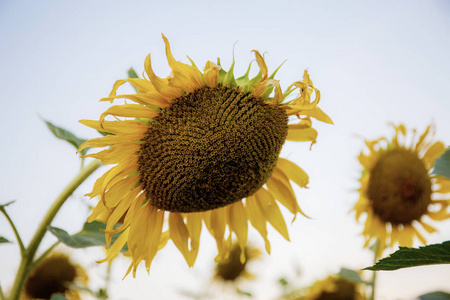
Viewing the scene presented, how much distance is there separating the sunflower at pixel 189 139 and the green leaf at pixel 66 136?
448 mm

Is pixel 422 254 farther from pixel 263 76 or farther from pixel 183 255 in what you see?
pixel 183 255

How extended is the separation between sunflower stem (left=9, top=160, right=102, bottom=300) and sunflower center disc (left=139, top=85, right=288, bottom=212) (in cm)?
42

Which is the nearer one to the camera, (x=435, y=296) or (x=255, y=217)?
(x=435, y=296)

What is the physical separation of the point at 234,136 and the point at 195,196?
30 cm

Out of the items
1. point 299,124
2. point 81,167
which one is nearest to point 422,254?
point 299,124

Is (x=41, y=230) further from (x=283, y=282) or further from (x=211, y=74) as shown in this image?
(x=283, y=282)

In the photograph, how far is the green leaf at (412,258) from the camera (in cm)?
103

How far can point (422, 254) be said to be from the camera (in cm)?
104

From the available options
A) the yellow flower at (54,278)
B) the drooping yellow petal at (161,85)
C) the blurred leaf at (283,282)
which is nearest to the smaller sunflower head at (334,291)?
the blurred leaf at (283,282)

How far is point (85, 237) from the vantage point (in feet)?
6.53

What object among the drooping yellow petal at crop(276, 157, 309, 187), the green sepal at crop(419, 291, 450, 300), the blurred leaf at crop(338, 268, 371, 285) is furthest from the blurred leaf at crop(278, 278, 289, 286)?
the green sepal at crop(419, 291, 450, 300)

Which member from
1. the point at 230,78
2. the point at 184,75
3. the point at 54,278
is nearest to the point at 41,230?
the point at 184,75

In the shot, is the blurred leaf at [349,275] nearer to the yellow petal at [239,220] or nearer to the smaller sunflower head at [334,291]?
the yellow petal at [239,220]

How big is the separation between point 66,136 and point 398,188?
2.47m
